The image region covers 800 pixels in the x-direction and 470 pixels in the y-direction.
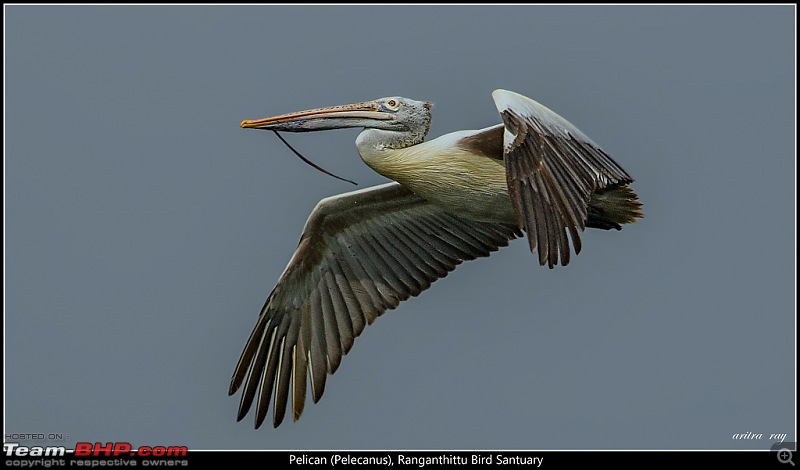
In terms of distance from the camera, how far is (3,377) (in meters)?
11.1

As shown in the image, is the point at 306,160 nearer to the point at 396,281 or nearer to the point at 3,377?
the point at 396,281

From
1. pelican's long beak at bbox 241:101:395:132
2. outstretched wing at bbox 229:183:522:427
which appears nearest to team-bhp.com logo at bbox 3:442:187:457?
outstretched wing at bbox 229:183:522:427

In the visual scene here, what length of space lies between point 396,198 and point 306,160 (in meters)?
1.00

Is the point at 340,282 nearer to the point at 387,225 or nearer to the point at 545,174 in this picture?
the point at 387,225

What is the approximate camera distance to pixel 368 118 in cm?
944

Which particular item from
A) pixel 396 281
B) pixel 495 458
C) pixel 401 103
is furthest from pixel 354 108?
pixel 495 458

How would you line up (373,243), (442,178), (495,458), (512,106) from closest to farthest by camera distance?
(512,106), (442,178), (495,458), (373,243)

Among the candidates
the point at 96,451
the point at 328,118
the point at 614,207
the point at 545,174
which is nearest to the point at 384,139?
the point at 328,118

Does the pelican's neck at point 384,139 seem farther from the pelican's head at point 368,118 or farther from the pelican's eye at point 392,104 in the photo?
the pelican's eye at point 392,104

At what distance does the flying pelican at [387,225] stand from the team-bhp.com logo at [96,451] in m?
0.71

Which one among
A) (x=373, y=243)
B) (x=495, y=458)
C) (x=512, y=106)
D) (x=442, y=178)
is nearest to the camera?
(x=512, y=106)

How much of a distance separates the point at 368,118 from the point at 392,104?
21 cm

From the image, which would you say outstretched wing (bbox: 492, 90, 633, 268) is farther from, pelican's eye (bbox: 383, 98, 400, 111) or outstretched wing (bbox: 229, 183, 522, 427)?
outstretched wing (bbox: 229, 183, 522, 427)

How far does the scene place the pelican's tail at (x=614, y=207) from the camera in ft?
30.5
